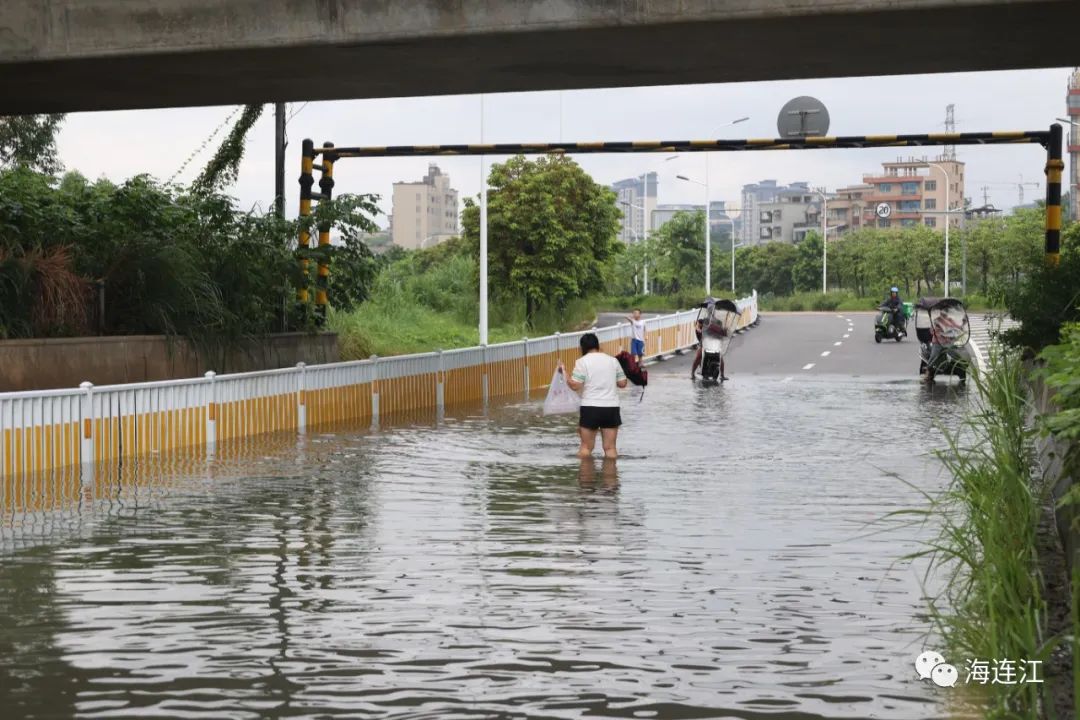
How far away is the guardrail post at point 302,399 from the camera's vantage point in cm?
2366

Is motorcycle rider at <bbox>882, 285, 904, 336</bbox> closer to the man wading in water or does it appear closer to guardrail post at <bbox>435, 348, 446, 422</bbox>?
guardrail post at <bbox>435, 348, 446, 422</bbox>

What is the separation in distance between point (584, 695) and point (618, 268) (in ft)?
398

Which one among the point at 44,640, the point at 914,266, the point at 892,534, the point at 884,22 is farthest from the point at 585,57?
the point at 914,266

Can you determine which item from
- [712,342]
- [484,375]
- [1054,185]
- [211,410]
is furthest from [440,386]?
[1054,185]

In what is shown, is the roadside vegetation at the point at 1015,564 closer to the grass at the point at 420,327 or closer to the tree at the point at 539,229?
the grass at the point at 420,327

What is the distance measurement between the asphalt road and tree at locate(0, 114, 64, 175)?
62.8 ft

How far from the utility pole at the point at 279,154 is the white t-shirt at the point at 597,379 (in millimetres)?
15760

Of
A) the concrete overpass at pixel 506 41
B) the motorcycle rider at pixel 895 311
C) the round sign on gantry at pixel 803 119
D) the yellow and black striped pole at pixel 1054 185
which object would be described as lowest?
the motorcycle rider at pixel 895 311

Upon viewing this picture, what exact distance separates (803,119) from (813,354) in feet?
66.3

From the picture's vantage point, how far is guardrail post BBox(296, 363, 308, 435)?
23656 mm

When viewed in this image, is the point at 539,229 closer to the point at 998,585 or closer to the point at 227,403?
the point at 227,403

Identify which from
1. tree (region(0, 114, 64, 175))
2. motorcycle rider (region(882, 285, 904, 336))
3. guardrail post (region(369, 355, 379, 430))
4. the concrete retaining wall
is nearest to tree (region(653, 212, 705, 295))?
motorcycle rider (region(882, 285, 904, 336))

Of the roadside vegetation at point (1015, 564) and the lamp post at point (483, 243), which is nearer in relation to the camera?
the roadside vegetation at point (1015, 564)

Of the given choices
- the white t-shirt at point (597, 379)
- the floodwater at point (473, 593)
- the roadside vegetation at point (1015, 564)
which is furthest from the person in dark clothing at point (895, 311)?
the roadside vegetation at point (1015, 564)
